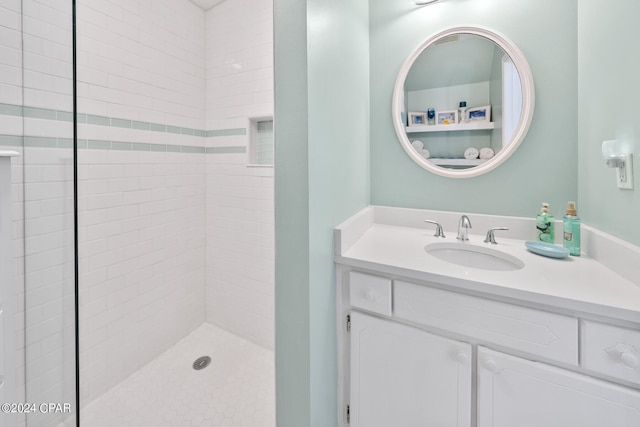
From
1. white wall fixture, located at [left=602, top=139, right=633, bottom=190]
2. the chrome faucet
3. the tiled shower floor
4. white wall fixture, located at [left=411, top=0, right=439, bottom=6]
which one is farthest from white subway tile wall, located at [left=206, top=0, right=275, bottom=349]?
white wall fixture, located at [left=602, top=139, right=633, bottom=190]

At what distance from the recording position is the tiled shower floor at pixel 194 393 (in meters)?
1.43

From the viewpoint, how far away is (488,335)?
876 millimetres

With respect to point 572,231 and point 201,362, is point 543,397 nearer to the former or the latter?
point 572,231

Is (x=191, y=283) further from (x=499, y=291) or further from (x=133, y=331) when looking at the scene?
(x=499, y=291)

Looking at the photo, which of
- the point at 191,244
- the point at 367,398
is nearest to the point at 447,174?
the point at 367,398

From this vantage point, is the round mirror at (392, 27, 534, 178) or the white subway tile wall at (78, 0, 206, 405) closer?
the round mirror at (392, 27, 534, 178)

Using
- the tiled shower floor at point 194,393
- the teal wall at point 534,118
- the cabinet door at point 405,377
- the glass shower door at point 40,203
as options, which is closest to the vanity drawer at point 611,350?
the cabinet door at point 405,377

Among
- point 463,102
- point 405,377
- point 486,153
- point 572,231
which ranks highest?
point 463,102

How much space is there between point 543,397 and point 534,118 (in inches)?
43.7

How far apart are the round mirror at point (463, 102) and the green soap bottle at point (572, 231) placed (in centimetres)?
35

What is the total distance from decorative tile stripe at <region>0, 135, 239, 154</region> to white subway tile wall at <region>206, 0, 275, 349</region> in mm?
52

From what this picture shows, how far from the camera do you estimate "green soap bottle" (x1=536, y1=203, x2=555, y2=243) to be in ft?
3.90

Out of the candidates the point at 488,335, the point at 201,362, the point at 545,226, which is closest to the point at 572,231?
the point at 545,226

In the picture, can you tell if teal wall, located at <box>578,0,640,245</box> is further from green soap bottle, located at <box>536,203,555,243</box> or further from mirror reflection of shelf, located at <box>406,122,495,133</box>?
mirror reflection of shelf, located at <box>406,122,495,133</box>
